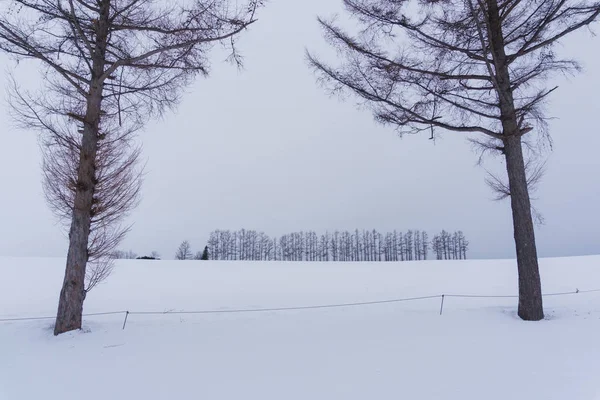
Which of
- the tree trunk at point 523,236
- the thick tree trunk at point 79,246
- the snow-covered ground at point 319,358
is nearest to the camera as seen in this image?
the snow-covered ground at point 319,358

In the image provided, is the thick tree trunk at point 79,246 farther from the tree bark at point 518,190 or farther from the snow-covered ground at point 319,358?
the tree bark at point 518,190

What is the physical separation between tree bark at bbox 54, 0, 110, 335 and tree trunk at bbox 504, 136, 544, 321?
8.42 metres

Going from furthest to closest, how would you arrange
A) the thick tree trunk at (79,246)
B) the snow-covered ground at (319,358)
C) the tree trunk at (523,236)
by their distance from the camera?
the tree trunk at (523,236) < the thick tree trunk at (79,246) < the snow-covered ground at (319,358)

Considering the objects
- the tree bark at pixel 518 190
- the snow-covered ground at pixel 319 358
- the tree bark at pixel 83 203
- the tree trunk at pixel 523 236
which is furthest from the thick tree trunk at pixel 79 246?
the tree trunk at pixel 523 236

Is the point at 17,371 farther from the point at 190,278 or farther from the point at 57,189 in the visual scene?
the point at 190,278

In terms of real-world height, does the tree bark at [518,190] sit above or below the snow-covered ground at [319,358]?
above

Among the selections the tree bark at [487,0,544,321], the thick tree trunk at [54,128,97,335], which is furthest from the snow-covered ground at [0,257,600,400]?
the tree bark at [487,0,544,321]

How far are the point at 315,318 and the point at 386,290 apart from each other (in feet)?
40.8

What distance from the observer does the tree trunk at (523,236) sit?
732 centimetres

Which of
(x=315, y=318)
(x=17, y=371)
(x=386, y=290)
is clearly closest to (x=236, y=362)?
(x=17, y=371)

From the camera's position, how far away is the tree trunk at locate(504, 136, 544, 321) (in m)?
7.32

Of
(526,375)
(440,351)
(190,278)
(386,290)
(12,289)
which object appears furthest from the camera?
(190,278)

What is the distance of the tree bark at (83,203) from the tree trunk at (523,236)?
842cm

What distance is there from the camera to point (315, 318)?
26.0 feet
